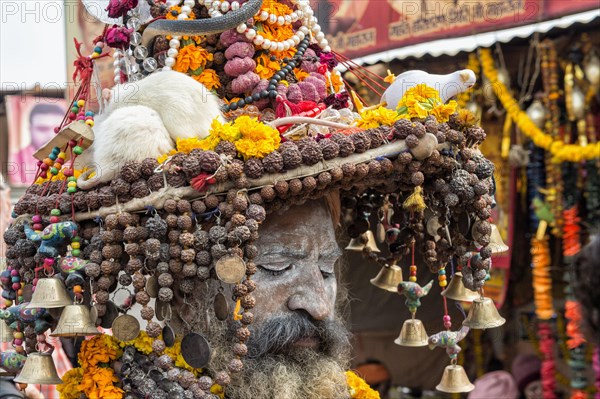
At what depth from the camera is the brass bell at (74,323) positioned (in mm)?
2412

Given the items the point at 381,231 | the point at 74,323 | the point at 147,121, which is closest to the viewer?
the point at 74,323

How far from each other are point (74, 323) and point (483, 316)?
141cm

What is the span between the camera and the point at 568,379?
19.0ft

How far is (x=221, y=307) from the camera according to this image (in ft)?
8.21

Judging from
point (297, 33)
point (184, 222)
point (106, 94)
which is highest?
point (297, 33)

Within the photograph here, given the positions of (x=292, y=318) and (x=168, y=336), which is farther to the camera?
(x=292, y=318)

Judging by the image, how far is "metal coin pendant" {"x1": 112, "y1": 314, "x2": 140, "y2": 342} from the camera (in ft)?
8.05

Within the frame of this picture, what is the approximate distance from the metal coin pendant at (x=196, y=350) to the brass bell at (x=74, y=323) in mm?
274

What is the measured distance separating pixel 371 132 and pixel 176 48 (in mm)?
758

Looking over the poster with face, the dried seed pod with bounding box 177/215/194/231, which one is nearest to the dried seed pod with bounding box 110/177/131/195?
the dried seed pod with bounding box 177/215/194/231

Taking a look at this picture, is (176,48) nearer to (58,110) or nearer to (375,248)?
(375,248)

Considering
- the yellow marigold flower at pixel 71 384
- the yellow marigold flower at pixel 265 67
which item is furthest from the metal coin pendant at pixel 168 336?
the yellow marigold flower at pixel 265 67

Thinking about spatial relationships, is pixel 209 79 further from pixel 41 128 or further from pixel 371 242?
pixel 41 128

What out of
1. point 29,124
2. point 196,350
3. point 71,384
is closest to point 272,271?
point 196,350
